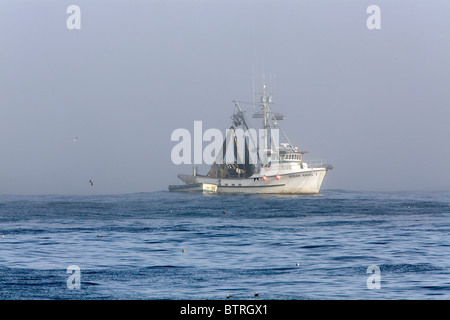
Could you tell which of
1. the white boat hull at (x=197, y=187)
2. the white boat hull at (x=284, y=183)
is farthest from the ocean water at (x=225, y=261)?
the white boat hull at (x=197, y=187)

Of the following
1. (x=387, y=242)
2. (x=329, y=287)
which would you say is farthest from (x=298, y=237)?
(x=329, y=287)

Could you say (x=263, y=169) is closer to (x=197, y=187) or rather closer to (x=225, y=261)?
(x=197, y=187)

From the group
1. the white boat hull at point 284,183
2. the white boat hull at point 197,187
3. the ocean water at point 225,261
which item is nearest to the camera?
the ocean water at point 225,261

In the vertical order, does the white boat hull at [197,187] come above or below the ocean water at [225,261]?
below

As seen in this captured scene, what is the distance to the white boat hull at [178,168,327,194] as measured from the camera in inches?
4385

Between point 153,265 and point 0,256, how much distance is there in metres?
8.21

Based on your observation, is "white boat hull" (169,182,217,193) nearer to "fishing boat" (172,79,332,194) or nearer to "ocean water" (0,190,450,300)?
"fishing boat" (172,79,332,194)

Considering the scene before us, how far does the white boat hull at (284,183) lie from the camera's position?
365 feet

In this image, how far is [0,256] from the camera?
2900 cm

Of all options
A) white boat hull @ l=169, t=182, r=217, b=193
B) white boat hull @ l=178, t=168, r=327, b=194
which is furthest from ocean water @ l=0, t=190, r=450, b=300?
A: white boat hull @ l=169, t=182, r=217, b=193

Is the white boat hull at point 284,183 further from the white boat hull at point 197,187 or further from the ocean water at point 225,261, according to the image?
the ocean water at point 225,261

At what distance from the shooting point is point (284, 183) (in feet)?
370

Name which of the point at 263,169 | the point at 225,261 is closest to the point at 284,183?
the point at 263,169
